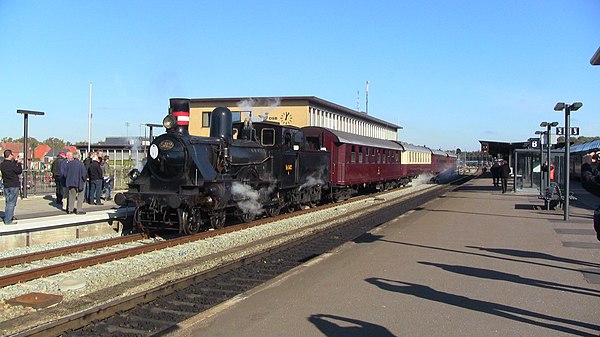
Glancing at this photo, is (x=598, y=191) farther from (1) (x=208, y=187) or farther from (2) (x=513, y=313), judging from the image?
(1) (x=208, y=187)

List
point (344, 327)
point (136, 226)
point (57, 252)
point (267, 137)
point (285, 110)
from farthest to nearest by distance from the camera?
point (285, 110)
point (267, 137)
point (136, 226)
point (57, 252)
point (344, 327)

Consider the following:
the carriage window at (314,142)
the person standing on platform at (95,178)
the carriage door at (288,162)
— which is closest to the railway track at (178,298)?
the carriage door at (288,162)

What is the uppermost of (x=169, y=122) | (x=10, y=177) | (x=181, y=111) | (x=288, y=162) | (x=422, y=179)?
(x=181, y=111)

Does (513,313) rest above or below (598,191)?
below

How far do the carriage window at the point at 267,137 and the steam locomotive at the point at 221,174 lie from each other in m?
0.03

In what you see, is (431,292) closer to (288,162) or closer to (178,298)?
(178,298)

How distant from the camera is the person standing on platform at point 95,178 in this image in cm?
1627

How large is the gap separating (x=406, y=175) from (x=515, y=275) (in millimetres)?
28336

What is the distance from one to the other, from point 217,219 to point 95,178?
594cm

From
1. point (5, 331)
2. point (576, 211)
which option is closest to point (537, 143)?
point (576, 211)

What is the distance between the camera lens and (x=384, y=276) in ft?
24.0

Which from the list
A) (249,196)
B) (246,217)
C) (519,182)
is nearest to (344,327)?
(249,196)

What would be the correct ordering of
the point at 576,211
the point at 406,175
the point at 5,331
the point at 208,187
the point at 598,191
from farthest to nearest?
1. the point at 406,175
2. the point at 576,211
3. the point at 208,187
4. the point at 598,191
5. the point at 5,331

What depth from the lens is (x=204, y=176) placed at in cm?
1186
